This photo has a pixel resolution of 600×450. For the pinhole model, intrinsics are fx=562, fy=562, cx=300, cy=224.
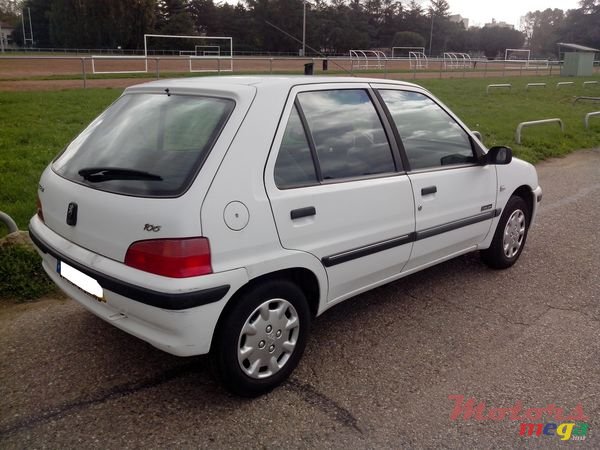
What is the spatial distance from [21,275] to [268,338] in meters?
2.33

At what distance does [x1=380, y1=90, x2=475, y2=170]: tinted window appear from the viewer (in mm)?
3832

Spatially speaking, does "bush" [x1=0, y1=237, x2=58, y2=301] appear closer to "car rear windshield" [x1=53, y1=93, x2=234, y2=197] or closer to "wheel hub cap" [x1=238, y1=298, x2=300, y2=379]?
"car rear windshield" [x1=53, y1=93, x2=234, y2=197]

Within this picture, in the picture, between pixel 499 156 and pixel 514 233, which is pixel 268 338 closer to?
pixel 499 156

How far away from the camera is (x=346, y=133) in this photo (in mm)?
3445

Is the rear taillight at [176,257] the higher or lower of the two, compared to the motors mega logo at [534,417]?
higher

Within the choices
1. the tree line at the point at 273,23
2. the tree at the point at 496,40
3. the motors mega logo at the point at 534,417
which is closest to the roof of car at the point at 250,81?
the motors mega logo at the point at 534,417

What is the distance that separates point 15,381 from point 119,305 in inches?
34.9

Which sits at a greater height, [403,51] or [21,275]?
[403,51]

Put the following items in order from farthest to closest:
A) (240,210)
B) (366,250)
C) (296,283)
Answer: (366,250)
(296,283)
(240,210)

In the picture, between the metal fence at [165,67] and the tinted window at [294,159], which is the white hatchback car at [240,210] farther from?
the metal fence at [165,67]

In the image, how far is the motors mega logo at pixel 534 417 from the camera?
2.80 m

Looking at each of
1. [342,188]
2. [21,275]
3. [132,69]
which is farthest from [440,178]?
[132,69]

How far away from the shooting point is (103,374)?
319 cm

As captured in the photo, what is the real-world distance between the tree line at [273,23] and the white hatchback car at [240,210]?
4104 centimetres
